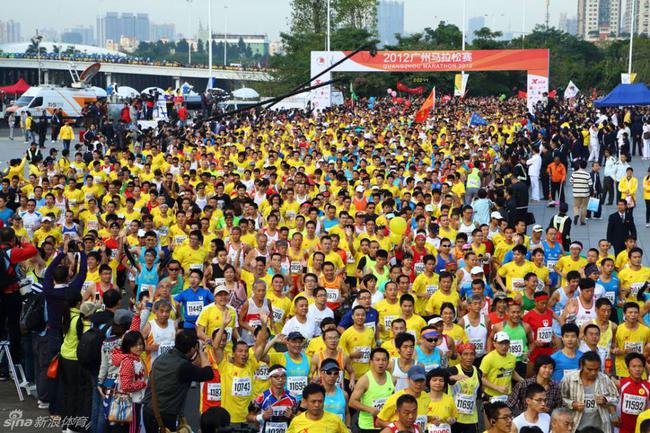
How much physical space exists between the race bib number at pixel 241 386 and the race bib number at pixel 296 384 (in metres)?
0.33

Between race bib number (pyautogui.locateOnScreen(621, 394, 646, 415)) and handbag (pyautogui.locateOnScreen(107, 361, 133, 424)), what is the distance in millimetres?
3900

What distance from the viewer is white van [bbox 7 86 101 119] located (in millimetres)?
46053

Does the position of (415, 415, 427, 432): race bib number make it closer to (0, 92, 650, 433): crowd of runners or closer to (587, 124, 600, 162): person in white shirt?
(0, 92, 650, 433): crowd of runners

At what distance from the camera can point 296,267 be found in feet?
41.1

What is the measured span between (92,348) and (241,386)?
4.11 feet

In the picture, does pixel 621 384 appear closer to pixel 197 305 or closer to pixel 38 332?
pixel 197 305

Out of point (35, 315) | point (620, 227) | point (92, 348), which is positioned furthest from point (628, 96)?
point (92, 348)

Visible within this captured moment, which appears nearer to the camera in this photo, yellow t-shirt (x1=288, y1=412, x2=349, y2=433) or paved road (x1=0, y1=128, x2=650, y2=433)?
yellow t-shirt (x1=288, y1=412, x2=349, y2=433)

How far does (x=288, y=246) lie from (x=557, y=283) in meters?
3.40

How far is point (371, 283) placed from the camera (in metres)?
10.8

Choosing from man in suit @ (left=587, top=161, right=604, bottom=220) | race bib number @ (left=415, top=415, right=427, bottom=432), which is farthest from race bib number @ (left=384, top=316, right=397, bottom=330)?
man in suit @ (left=587, top=161, right=604, bottom=220)

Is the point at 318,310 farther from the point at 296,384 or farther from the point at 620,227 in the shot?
the point at 620,227

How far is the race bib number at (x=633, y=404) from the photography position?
26.0 feet

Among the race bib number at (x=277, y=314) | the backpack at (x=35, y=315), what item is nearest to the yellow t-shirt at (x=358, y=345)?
the race bib number at (x=277, y=314)
